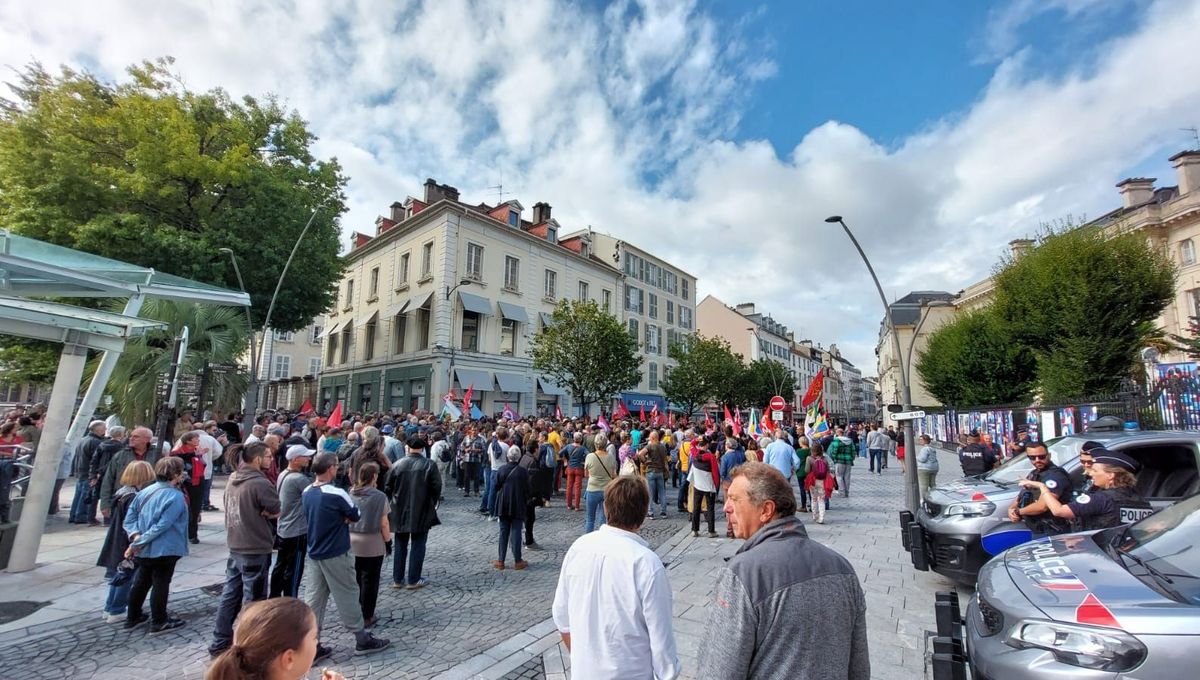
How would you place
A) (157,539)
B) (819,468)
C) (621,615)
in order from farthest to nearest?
(819,468)
(157,539)
(621,615)

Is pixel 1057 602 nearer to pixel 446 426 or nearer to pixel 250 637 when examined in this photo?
pixel 250 637

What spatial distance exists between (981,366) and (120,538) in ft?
116

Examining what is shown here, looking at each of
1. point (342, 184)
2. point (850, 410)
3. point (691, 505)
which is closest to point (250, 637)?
point (691, 505)

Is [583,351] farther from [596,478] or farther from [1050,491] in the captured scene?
[1050,491]

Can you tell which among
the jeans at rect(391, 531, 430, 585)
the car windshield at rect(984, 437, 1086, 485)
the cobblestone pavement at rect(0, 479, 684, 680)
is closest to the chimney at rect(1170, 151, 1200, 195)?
the car windshield at rect(984, 437, 1086, 485)

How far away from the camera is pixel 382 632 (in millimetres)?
5051

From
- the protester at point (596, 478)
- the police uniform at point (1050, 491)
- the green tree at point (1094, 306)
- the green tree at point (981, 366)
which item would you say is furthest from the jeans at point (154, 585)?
the green tree at point (981, 366)

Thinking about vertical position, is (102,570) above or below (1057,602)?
below

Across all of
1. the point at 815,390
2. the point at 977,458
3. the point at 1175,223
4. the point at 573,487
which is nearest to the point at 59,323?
the point at 573,487

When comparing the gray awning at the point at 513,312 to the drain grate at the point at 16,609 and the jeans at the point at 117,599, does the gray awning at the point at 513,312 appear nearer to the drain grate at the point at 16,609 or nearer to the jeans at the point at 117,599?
the drain grate at the point at 16,609

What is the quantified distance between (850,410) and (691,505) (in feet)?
453

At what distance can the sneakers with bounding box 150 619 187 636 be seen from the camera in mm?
4939

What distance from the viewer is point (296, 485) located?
4.98 metres

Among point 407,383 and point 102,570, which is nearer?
point 102,570
